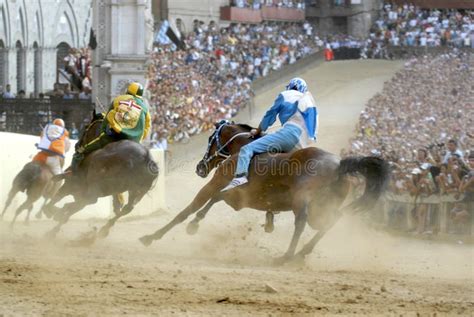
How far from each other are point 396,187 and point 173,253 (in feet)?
21.5

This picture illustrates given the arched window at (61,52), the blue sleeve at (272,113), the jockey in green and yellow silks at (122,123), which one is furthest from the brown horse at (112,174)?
the arched window at (61,52)

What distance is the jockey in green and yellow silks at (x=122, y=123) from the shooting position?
16.3m

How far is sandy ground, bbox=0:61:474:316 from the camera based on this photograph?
412 inches

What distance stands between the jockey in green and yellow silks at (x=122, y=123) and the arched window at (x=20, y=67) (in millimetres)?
33912

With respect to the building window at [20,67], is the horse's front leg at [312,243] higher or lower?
lower

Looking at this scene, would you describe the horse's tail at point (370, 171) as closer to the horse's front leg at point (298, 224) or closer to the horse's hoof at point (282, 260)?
the horse's front leg at point (298, 224)

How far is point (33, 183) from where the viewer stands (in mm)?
19375

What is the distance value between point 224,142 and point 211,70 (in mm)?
30238

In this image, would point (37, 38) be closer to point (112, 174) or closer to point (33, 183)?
point (33, 183)

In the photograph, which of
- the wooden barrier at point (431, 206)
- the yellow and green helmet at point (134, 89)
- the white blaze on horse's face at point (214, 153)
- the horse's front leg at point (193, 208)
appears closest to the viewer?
the horse's front leg at point (193, 208)

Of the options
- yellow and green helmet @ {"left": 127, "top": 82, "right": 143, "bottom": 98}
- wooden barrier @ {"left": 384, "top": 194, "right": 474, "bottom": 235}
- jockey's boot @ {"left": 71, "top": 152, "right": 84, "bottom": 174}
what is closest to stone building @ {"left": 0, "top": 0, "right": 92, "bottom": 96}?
wooden barrier @ {"left": 384, "top": 194, "right": 474, "bottom": 235}

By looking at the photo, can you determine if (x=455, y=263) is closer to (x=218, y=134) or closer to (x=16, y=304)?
(x=218, y=134)

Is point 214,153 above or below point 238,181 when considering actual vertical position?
above

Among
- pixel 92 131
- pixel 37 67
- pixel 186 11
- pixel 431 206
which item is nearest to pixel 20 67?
pixel 37 67
